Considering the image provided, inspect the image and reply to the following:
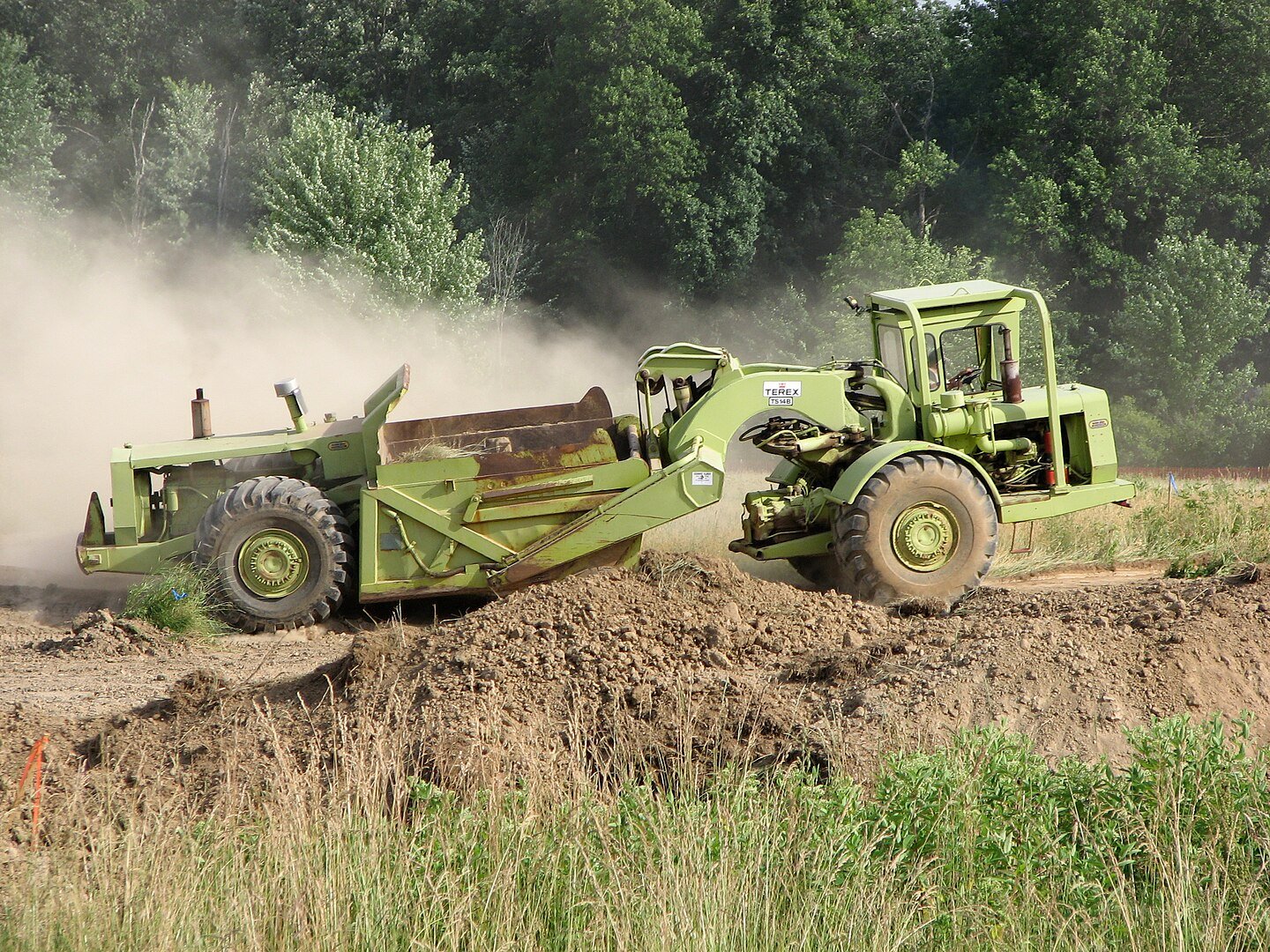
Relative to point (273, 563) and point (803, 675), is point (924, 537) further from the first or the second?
point (273, 563)

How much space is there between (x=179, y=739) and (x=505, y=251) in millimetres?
34036

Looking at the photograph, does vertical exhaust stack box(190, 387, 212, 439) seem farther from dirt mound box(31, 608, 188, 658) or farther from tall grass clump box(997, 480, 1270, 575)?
tall grass clump box(997, 480, 1270, 575)

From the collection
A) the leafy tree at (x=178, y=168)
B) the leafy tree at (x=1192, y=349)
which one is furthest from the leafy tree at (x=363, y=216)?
the leafy tree at (x=1192, y=349)

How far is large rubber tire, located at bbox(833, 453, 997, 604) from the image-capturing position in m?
9.59

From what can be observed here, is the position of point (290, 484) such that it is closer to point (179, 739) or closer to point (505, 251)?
point (179, 739)

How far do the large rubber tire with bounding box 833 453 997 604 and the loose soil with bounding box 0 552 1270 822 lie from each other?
4.22 feet

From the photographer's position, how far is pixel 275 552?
9938mm

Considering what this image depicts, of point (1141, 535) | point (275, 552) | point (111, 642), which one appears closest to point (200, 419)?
point (275, 552)

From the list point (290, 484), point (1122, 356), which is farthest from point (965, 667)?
point (1122, 356)

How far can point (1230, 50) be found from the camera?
3959 centimetres

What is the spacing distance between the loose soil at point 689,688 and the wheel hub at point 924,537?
1.41m

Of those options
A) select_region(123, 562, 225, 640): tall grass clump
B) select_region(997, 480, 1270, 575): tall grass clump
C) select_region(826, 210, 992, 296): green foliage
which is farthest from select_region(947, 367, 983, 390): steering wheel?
select_region(826, 210, 992, 296): green foliage

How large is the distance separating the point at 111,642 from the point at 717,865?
6354mm

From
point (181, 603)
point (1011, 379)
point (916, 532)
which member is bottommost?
point (181, 603)
